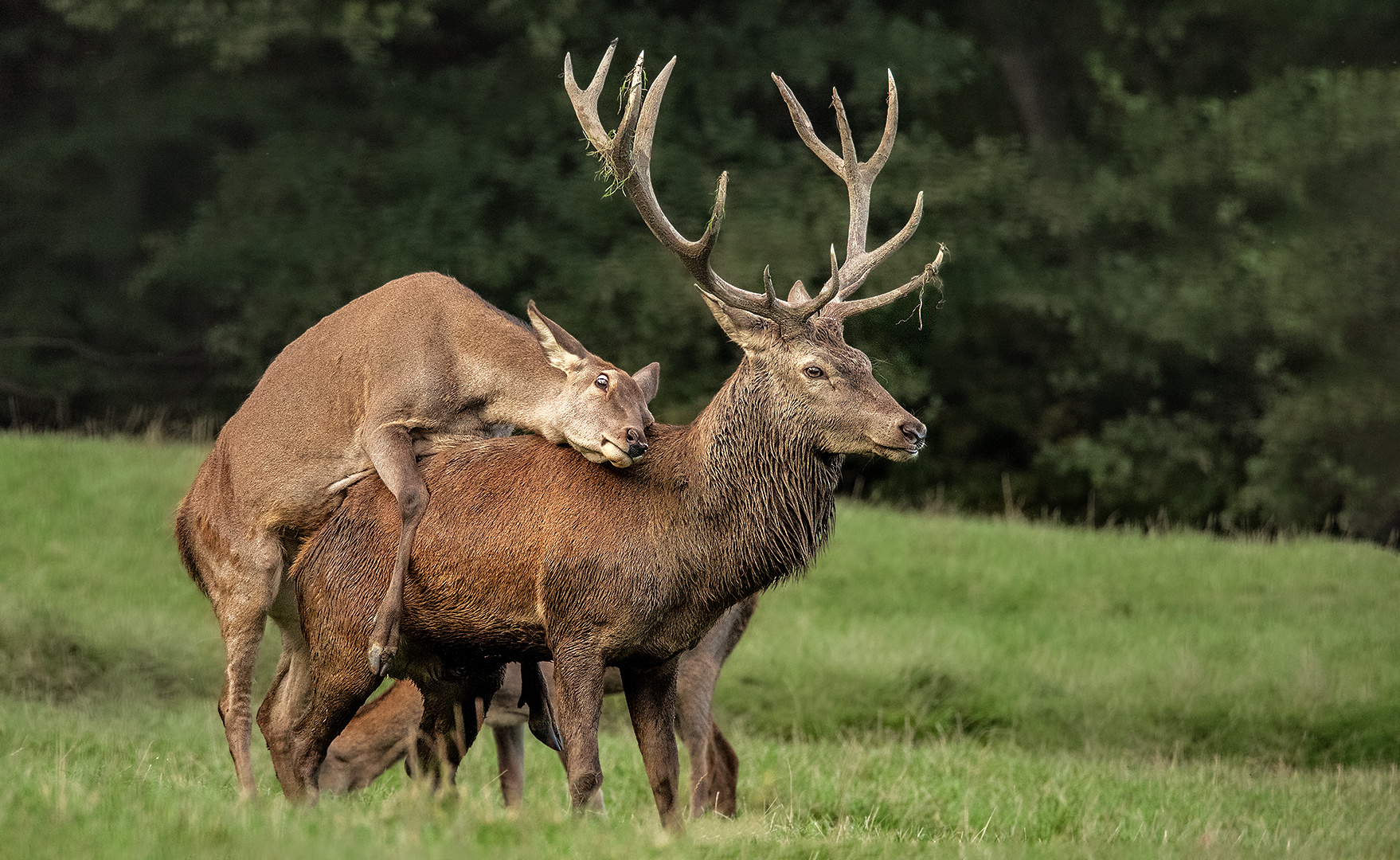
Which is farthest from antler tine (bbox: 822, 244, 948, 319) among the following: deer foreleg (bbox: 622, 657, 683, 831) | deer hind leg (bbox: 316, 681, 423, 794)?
deer hind leg (bbox: 316, 681, 423, 794)

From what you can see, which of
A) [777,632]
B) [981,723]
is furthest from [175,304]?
[981,723]

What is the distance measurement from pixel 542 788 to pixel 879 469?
Result: 14.8 m

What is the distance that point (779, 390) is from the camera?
20.7 ft

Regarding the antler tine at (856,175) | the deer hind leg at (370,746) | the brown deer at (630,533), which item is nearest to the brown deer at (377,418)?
the brown deer at (630,533)

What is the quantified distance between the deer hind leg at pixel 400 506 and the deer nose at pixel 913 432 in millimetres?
1899

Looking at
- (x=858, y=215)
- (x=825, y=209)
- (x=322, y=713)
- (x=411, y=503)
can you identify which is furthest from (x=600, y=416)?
(x=825, y=209)

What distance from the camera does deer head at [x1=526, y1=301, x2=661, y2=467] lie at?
636cm

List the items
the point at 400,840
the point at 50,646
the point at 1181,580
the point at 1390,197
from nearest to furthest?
the point at 400,840 → the point at 50,646 → the point at 1181,580 → the point at 1390,197

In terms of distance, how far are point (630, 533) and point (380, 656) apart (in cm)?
107

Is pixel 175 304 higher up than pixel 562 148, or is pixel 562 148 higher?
pixel 562 148

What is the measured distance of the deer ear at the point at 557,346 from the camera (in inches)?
265

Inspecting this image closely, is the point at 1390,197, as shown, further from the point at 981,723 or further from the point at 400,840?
the point at 400,840

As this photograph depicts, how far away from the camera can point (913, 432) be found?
19.9 ft

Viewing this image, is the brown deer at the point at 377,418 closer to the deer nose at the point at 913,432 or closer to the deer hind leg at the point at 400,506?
the deer hind leg at the point at 400,506
